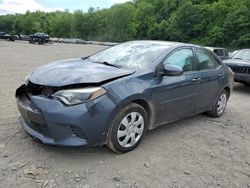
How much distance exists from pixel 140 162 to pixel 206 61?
264cm

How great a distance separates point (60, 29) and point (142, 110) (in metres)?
123

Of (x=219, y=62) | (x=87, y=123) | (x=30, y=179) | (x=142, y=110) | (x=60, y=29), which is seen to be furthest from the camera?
(x=60, y=29)

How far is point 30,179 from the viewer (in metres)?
3.40

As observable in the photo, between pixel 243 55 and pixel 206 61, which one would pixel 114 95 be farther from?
pixel 243 55

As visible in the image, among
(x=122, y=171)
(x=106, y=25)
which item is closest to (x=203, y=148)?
(x=122, y=171)

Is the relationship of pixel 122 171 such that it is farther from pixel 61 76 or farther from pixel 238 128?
pixel 238 128

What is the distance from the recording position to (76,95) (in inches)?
144

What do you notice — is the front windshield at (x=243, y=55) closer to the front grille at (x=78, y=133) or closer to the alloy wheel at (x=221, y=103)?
the alloy wheel at (x=221, y=103)

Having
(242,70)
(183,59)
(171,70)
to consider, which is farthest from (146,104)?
(242,70)

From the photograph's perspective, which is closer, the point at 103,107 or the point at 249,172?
the point at 103,107

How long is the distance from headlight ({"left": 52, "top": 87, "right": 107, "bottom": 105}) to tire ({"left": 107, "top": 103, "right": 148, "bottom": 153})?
0.44 meters

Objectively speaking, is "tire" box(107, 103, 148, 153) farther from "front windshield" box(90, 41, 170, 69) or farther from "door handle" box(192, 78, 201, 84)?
"door handle" box(192, 78, 201, 84)

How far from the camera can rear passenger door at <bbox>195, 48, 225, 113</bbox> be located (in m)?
5.42

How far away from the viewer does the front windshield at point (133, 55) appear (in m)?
4.60
